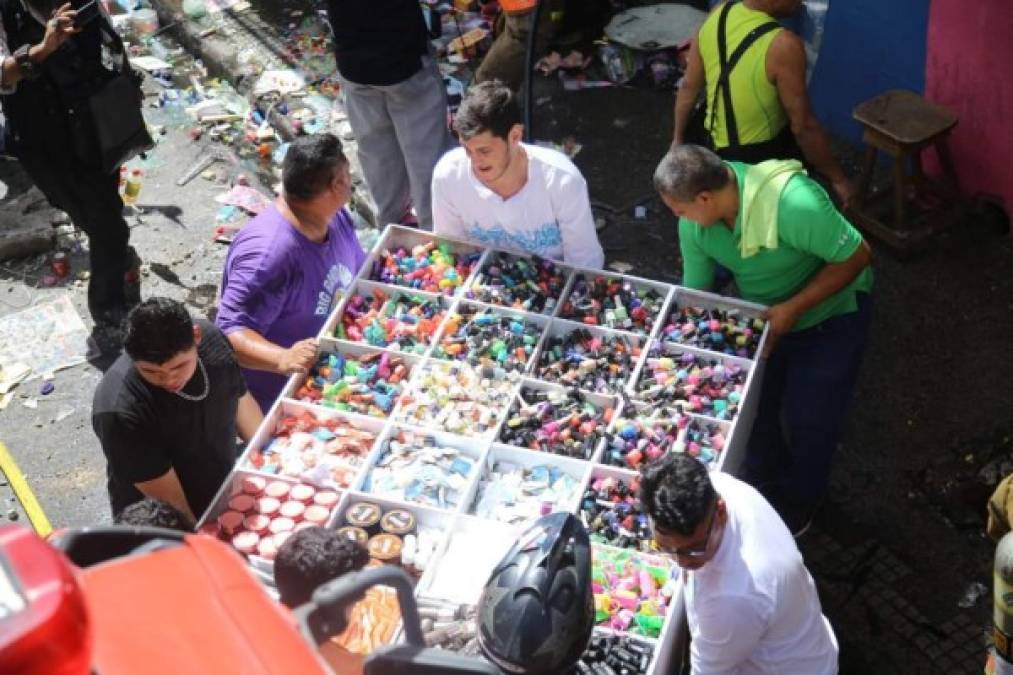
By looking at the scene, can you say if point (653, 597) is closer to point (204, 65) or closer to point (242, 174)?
point (242, 174)

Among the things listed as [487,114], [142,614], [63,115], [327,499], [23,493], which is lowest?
[23,493]

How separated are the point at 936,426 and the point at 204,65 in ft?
20.8

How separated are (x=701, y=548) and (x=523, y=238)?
2.02 metres

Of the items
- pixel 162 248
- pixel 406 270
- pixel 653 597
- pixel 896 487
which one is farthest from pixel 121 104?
pixel 896 487

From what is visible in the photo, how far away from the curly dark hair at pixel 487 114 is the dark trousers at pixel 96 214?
2.43 metres

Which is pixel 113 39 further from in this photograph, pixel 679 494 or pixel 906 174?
pixel 906 174

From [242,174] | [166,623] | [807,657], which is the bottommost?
[242,174]

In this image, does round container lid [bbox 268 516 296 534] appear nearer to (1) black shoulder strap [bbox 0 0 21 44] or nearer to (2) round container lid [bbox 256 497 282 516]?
(2) round container lid [bbox 256 497 282 516]

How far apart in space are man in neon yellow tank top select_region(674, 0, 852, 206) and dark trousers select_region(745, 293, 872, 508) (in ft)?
2.90

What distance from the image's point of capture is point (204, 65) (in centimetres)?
930

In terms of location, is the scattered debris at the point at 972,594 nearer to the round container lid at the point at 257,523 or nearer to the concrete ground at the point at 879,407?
the concrete ground at the point at 879,407

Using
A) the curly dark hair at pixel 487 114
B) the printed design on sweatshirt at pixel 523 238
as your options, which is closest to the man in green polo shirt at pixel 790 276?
the printed design on sweatshirt at pixel 523 238

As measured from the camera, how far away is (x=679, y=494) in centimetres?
333

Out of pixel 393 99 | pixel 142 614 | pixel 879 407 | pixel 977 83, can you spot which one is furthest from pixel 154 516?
pixel 977 83
